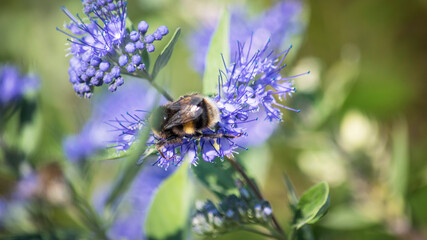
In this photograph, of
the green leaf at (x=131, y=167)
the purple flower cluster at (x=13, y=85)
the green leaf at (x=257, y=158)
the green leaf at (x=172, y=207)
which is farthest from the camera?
the green leaf at (x=257, y=158)

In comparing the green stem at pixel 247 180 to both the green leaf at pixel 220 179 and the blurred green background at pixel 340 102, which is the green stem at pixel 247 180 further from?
the blurred green background at pixel 340 102

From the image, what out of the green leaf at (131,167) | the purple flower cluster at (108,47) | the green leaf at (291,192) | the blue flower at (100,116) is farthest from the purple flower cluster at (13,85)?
the green leaf at (291,192)

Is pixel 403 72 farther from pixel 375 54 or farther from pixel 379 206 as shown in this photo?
pixel 379 206

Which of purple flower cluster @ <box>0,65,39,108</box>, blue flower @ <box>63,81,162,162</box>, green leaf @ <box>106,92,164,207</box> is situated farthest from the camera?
purple flower cluster @ <box>0,65,39,108</box>

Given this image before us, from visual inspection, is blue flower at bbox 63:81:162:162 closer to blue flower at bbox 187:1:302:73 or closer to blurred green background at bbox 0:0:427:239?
blurred green background at bbox 0:0:427:239

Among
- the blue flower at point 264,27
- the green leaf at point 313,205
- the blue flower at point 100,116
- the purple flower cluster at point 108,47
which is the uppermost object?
the blue flower at point 264,27

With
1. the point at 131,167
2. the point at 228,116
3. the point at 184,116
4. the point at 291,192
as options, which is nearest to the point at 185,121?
the point at 184,116

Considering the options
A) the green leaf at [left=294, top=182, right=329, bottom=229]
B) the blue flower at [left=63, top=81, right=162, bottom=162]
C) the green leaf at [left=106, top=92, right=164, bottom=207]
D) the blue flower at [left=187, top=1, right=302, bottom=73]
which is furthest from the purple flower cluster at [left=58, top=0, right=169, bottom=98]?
the blue flower at [left=187, top=1, right=302, bottom=73]

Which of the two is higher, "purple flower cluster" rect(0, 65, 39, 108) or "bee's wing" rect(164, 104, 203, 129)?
"purple flower cluster" rect(0, 65, 39, 108)
